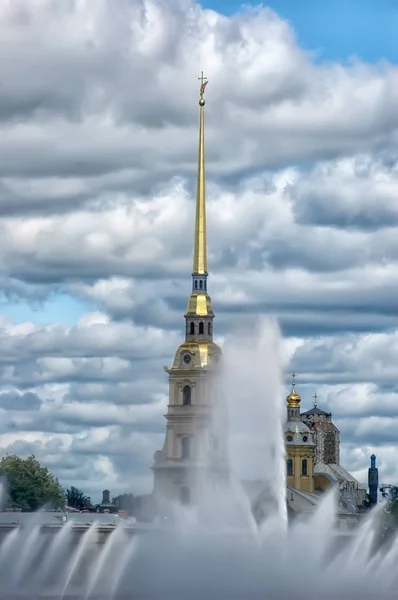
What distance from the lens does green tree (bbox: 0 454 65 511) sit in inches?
7264

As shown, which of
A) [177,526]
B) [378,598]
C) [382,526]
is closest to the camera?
A: [378,598]

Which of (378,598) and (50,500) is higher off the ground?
(50,500)

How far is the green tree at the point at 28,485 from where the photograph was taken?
184 meters

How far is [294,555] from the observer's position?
405ft

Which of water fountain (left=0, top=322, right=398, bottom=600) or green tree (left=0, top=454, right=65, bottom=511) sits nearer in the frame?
water fountain (left=0, top=322, right=398, bottom=600)

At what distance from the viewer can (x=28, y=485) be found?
188 m

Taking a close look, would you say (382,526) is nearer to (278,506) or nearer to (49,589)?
(278,506)

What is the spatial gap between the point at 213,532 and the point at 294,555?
653 inches

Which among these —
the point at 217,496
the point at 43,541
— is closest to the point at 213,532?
the point at 43,541

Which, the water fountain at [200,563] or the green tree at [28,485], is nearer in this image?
the water fountain at [200,563]

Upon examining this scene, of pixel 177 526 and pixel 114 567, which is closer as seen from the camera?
pixel 114 567

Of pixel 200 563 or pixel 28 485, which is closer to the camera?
pixel 200 563

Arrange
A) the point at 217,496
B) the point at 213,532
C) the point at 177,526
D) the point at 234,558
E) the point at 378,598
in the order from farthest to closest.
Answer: the point at 217,496 → the point at 177,526 → the point at 213,532 → the point at 234,558 → the point at 378,598

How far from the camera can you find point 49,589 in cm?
11356
